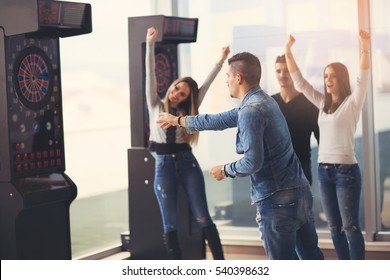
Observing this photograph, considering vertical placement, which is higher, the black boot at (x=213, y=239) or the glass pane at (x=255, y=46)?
the glass pane at (x=255, y=46)

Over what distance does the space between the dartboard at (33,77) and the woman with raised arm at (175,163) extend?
2.87ft

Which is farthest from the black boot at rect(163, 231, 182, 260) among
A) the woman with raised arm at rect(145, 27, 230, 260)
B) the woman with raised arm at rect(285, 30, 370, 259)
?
the woman with raised arm at rect(285, 30, 370, 259)

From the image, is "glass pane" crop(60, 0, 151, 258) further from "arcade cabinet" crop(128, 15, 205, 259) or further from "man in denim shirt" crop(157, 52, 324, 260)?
"man in denim shirt" crop(157, 52, 324, 260)

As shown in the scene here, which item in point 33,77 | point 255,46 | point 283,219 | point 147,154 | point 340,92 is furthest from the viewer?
point 255,46

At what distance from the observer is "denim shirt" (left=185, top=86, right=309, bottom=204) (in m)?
2.98

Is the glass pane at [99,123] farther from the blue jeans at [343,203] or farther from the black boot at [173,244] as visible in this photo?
the blue jeans at [343,203]

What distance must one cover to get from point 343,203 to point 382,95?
87 centimetres

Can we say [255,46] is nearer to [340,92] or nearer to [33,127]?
[340,92]

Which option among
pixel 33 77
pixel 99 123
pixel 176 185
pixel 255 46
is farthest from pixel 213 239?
pixel 33 77

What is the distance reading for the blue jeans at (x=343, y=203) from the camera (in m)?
3.80

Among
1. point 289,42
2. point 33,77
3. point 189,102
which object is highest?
point 289,42

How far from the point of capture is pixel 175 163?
4.30 meters

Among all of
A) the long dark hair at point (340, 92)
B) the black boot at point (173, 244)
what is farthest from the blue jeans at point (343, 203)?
the black boot at point (173, 244)

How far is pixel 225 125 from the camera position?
10.8ft
